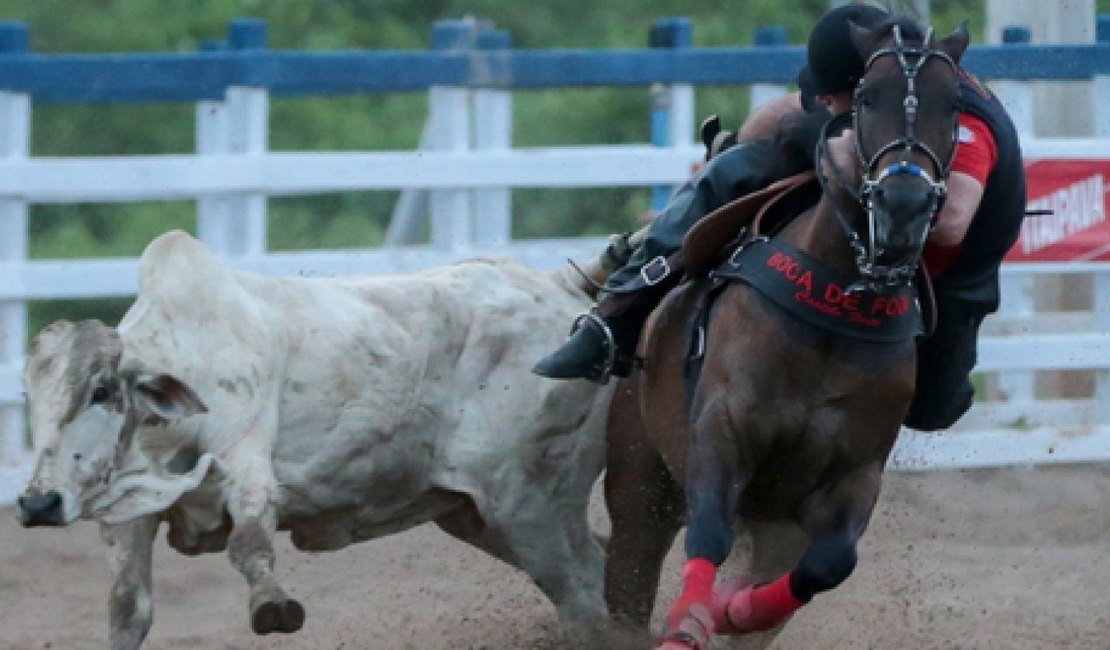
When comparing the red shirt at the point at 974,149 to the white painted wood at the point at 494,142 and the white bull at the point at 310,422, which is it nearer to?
the white bull at the point at 310,422

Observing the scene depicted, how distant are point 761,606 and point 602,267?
156 centimetres

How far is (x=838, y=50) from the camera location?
4773mm

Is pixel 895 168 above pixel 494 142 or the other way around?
above

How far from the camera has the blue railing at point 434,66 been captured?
7809 millimetres

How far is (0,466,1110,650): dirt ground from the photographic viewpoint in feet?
20.3

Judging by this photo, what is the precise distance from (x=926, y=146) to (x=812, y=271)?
524 millimetres

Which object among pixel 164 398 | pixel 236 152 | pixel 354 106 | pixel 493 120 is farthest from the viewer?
pixel 354 106

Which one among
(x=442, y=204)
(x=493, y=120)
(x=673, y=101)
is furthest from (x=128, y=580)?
(x=673, y=101)

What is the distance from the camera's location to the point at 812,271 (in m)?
4.68

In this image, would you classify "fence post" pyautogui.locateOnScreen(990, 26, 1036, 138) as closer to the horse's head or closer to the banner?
the banner

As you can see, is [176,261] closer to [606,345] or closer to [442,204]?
[606,345]

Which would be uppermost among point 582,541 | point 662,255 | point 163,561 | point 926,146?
point 926,146

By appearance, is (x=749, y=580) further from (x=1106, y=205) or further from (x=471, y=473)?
(x=1106, y=205)

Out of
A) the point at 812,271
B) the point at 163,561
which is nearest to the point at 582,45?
the point at 163,561
